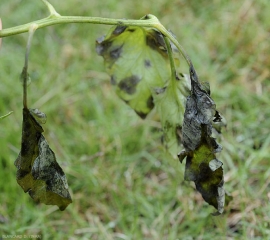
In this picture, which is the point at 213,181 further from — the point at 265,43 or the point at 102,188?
the point at 265,43

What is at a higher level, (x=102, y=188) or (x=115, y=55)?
(x=115, y=55)

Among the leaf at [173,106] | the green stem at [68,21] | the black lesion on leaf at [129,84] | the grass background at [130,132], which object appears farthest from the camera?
the grass background at [130,132]

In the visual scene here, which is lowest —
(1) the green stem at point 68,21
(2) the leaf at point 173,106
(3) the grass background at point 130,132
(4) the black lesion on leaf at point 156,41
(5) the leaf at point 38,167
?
(3) the grass background at point 130,132

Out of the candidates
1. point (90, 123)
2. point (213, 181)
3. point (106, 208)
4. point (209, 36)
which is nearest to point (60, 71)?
point (90, 123)

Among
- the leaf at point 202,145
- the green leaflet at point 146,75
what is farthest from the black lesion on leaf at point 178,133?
the leaf at point 202,145

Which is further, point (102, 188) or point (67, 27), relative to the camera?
point (67, 27)

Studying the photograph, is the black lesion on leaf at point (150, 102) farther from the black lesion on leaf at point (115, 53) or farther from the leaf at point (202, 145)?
the leaf at point (202, 145)

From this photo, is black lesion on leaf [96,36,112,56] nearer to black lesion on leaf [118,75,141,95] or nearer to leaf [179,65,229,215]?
black lesion on leaf [118,75,141,95]
